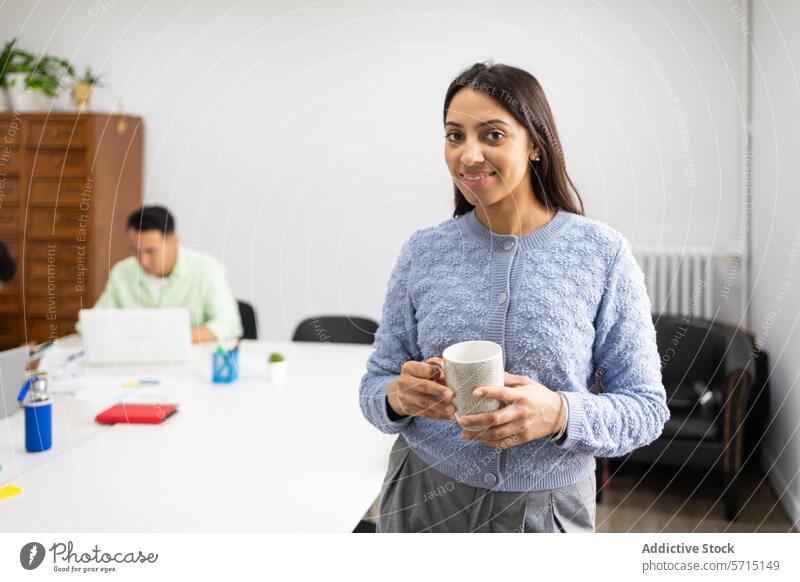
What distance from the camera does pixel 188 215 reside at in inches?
144

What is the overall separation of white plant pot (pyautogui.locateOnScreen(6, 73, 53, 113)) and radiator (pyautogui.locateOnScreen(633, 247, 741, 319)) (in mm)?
3170

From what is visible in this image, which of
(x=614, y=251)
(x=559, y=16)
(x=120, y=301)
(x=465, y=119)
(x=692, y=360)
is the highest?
(x=559, y=16)

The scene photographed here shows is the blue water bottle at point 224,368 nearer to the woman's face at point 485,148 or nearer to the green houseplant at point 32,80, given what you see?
the woman's face at point 485,148

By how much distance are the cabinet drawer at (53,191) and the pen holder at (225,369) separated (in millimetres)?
2100

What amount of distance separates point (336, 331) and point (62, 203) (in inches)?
80.8

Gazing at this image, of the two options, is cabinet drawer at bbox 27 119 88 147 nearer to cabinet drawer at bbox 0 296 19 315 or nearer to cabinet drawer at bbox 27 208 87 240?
cabinet drawer at bbox 27 208 87 240

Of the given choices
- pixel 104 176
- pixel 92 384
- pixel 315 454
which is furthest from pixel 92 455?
pixel 104 176

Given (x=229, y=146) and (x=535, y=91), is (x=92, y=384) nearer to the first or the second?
(x=229, y=146)

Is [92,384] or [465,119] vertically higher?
[465,119]

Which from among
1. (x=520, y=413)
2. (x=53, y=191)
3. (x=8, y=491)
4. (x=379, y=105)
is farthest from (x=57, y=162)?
(x=520, y=413)

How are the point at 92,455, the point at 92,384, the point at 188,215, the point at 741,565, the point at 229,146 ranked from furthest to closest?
the point at 188,215 → the point at 229,146 → the point at 92,384 → the point at 92,455 → the point at 741,565

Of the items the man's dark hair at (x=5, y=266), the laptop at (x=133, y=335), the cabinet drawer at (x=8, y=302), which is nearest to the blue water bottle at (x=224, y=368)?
the laptop at (x=133, y=335)

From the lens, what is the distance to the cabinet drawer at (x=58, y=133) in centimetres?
361

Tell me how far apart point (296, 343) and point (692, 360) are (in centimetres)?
158
